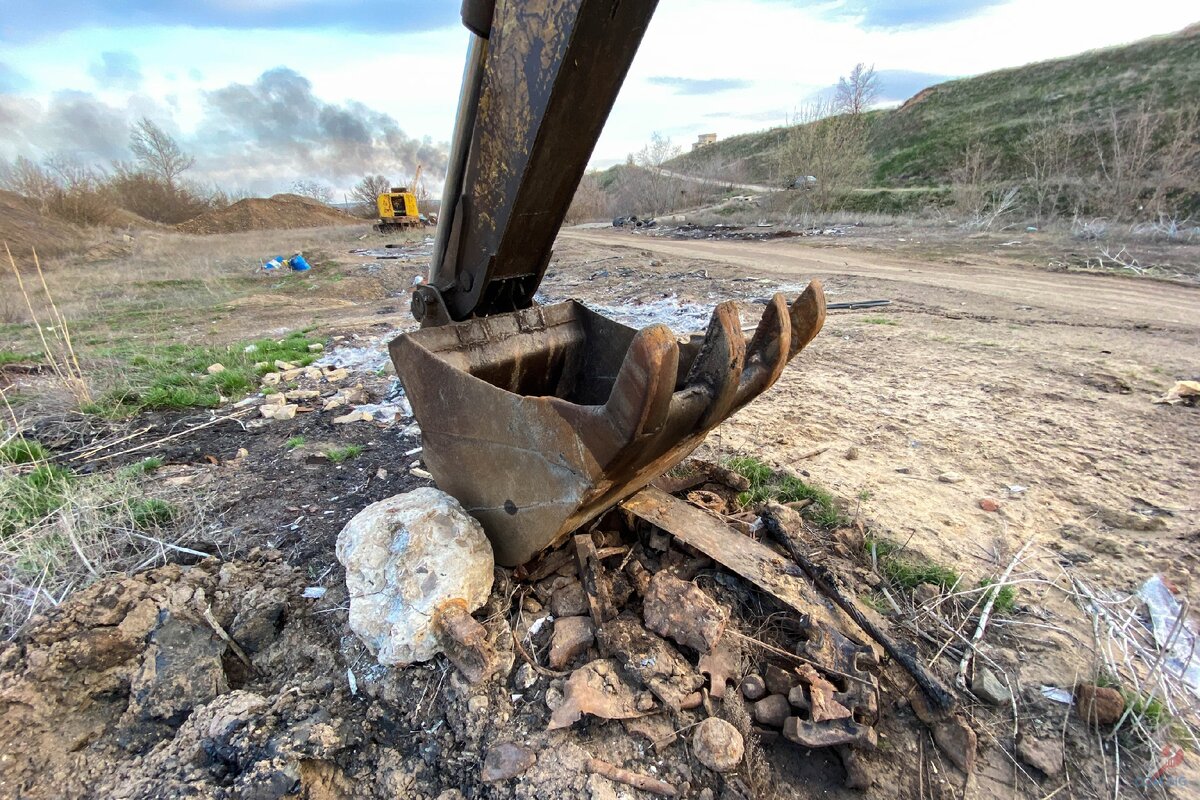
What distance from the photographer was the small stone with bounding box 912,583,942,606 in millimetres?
2463

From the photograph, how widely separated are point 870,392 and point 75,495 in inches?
219

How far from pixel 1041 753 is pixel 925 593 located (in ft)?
2.41

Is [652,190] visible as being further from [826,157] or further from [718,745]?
[718,745]

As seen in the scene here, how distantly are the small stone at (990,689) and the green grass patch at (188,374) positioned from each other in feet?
18.7

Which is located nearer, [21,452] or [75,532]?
[75,532]

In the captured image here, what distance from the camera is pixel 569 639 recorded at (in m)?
2.13

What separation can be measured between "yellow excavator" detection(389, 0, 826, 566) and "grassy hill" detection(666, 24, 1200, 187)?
27.8 metres

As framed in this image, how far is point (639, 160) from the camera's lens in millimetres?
46406

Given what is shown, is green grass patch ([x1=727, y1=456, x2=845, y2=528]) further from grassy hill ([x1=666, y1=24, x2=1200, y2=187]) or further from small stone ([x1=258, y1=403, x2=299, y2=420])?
grassy hill ([x1=666, y1=24, x2=1200, y2=187])

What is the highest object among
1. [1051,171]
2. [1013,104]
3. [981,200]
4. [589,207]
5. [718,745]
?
[1013,104]

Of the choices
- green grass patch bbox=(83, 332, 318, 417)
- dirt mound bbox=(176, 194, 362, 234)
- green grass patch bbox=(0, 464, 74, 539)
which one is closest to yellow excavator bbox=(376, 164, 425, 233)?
dirt mound bbox=(176, 194, 362, 234)

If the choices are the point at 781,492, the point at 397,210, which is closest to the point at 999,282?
the point at 781,492

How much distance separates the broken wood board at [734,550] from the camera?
2.25 meters

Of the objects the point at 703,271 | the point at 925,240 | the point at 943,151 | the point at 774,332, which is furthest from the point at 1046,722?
the point at 943,151
